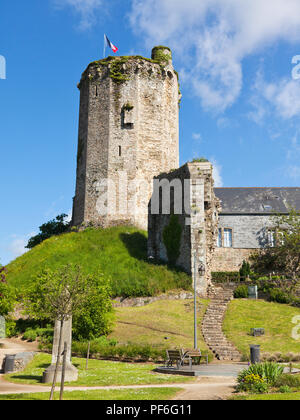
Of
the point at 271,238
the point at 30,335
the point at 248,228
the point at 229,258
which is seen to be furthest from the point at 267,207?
the point at 30,335

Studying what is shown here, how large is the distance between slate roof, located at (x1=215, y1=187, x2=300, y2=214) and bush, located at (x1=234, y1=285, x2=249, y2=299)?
20145 millimetres

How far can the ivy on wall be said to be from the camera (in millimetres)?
34312

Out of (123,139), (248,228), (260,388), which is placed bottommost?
(260,388)

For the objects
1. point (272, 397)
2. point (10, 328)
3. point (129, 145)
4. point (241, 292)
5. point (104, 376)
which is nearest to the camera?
point (272, 397)

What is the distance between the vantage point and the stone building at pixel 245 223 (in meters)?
48.1

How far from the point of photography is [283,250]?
43.9 meters

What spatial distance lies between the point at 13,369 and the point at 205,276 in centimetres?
1814

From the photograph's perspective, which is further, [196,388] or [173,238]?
[173,238]

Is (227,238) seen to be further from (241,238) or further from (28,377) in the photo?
(28,377)

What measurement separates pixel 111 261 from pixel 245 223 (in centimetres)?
2138

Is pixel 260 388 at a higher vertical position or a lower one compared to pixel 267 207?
lower

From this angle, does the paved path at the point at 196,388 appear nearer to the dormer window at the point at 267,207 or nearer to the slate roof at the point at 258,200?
the slate roof at the point at 258,200
